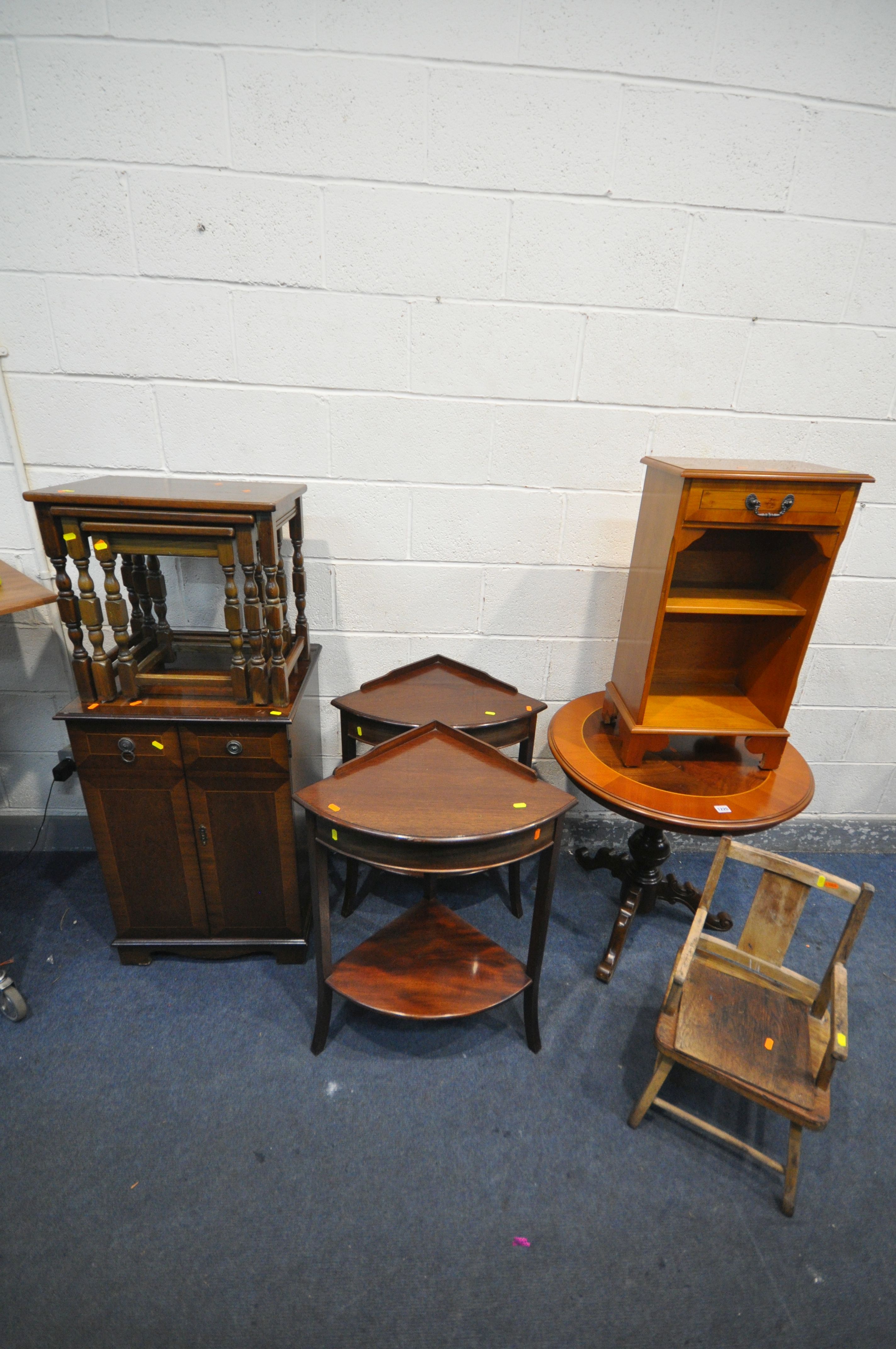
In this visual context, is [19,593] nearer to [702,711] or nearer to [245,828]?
[245,828]

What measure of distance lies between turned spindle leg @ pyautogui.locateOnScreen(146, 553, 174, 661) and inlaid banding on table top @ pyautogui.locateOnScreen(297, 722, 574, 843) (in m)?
0.77

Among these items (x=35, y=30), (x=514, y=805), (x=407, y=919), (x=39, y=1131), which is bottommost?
(x=39, y=1131)

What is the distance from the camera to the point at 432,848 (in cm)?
140

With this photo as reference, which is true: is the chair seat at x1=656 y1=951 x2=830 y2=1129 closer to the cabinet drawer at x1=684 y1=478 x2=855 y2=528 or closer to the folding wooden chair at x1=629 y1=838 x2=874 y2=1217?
the folding wooden chair at x1=629 y1=838 x2=874 y2=1217

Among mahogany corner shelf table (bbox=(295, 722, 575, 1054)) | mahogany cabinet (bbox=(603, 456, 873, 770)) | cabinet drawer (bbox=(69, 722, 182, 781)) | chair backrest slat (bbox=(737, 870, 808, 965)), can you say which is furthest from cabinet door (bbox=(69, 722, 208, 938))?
chair backrest slat (bbox=(737, 870, 808, 965))

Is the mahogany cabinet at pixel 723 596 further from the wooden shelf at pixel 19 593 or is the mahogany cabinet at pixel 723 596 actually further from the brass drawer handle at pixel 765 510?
the wooden shelf at pixel 19 593

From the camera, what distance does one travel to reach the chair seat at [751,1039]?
139cm

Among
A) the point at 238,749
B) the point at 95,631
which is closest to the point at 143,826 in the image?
the point at 238,749

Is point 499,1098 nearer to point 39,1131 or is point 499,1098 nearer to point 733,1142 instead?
point 733,1142

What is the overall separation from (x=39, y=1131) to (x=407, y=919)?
104 cm

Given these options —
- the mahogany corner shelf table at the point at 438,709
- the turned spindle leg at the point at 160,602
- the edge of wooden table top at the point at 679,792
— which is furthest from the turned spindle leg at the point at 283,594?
the edge of wooden table top at the point at 679,792

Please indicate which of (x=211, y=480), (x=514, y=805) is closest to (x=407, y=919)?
(x=514, y=805)

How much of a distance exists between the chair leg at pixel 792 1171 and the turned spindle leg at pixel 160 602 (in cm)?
203

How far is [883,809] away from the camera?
262cm
